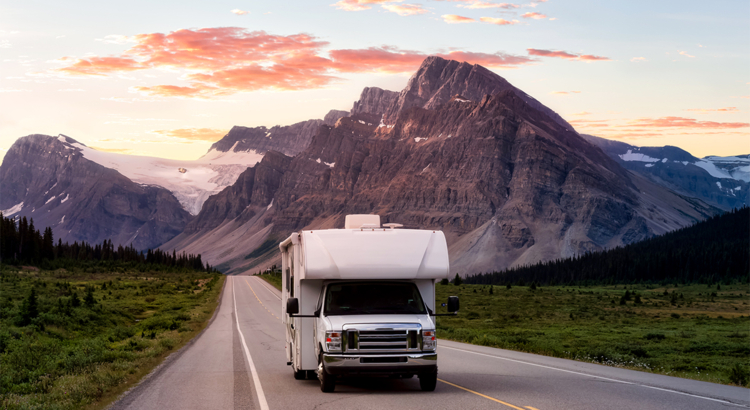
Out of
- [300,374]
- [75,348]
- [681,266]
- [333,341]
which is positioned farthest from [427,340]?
[681,266]

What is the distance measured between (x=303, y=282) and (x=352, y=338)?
105 inches

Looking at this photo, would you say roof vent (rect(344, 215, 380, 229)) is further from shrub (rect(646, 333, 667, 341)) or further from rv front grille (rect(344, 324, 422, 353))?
shrub (rect(646, 333, 667, 341))

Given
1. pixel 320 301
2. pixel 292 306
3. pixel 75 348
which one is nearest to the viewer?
pixel 292 306

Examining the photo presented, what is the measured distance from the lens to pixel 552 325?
53.3 meters

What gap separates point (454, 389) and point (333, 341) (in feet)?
11.3

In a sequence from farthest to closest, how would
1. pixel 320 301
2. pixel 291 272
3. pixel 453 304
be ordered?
pixel 291 272
pixel 320 301
pixel 453 304

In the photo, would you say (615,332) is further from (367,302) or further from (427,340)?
(427,340)

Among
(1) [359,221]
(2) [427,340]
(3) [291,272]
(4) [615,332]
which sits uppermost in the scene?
(1) [359,221]

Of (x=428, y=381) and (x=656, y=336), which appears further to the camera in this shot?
(x=656, y=336)

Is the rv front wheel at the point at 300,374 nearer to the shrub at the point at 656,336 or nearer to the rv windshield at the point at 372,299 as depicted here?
the rv windshield at the point at 372,299

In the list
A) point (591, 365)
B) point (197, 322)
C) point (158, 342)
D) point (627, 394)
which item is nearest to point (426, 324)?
point (627, 394)

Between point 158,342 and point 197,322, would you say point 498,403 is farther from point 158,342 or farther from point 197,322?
A: point 197,322

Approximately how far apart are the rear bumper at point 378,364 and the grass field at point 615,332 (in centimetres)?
1071

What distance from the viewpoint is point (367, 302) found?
1714 cm
